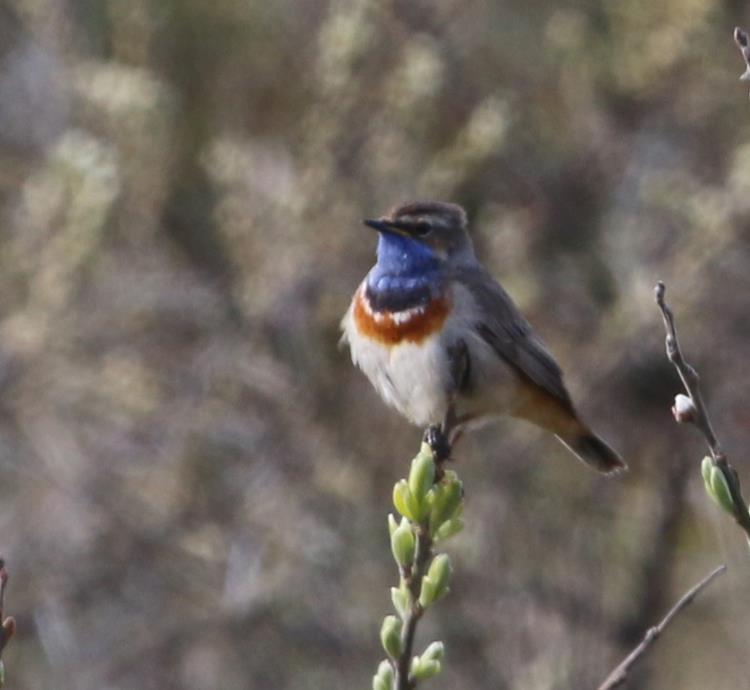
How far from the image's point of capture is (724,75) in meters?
6.92

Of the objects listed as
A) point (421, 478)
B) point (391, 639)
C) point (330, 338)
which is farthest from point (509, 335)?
point (391, 639)

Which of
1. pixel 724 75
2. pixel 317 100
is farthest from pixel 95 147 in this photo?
pixel 724 75

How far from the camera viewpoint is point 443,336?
4562 millimetres

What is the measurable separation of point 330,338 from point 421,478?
4658mm

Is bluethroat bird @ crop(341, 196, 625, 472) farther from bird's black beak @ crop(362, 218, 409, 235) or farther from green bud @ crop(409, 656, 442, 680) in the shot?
green bud @ crop(409, 656, 442, 680)

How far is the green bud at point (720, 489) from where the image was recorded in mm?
2201

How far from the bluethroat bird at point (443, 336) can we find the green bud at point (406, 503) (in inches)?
73.7

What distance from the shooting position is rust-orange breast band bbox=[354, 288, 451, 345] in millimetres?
4531

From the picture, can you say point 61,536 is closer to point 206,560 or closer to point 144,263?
point 206,560

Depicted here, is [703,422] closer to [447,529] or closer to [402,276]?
[447,529]

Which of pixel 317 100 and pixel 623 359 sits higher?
pixel 317 100

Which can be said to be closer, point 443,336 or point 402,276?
point 443,336

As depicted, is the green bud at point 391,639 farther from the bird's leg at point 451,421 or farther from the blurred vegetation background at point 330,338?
the blurred vegetation background at point 330,338

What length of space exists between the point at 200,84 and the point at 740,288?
2.77m
